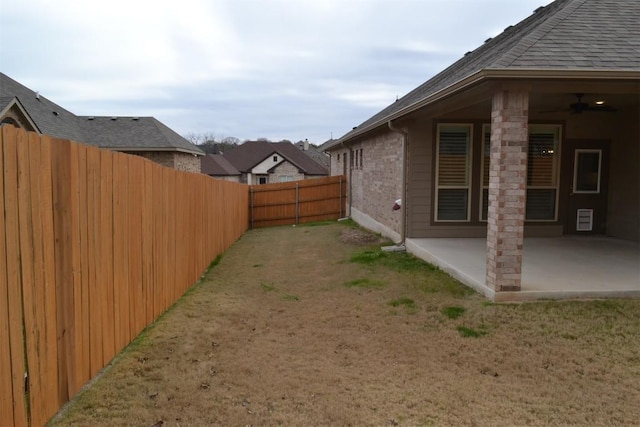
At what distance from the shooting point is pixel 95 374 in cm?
360

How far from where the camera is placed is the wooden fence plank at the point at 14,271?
240 centimetres

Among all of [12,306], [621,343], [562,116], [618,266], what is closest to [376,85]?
[562,116]

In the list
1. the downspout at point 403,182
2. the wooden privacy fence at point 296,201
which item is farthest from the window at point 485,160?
the wooden privacy fence at point 296,201

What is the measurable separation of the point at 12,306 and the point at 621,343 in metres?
4.98

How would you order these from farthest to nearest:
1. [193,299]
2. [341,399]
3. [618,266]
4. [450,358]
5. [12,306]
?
Result: [618,266] < [193,299] < [450,358] < [341,399] < [12,306]

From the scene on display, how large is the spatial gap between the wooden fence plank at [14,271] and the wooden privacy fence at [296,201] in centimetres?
1543

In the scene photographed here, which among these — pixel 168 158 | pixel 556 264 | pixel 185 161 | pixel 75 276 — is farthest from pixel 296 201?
pixel 75 276

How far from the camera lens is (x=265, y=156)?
42281mm

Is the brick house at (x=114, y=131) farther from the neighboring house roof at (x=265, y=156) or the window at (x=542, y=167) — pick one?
the neighboring house roof at (x=265, y=156)

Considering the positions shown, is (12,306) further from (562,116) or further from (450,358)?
(562,116)

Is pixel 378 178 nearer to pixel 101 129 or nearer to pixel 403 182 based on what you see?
pixel 403 182

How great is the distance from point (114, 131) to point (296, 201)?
10.2m

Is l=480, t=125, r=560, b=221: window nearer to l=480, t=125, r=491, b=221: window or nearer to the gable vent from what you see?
l=480, t=125, r=491, b=221: window

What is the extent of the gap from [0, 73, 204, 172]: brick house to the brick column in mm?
16112
